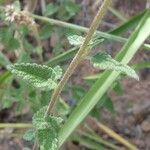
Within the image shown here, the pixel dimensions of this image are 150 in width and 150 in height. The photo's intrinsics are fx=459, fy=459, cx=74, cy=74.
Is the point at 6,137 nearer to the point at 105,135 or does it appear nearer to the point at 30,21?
the point at 105,135

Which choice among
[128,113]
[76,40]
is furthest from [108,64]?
[128,113]

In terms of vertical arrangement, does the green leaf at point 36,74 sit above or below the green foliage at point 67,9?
above

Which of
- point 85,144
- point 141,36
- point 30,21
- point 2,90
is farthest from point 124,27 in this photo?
point 85,144

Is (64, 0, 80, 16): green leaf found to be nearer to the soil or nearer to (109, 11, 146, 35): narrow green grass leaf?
(109, 11, 146, 35): narrow green grass leaf

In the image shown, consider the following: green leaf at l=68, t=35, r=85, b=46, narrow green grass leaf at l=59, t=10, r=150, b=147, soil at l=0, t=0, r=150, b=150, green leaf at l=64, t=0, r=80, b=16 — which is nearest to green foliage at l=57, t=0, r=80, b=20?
green leaf at l=64, t=0, r=80, b=16

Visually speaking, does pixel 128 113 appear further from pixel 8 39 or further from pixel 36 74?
pixel 36 74

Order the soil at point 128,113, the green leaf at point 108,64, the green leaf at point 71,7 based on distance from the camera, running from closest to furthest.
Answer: the green leaf at point 108,64
the green leaf at point 71,7
the soil at point 128,113

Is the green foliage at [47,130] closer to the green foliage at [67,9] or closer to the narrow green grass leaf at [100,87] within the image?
the narrow green grass leaf at [100,87]

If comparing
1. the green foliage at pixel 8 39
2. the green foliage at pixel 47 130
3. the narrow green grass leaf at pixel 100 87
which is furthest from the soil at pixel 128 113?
the green foliage at pixel 47 130
